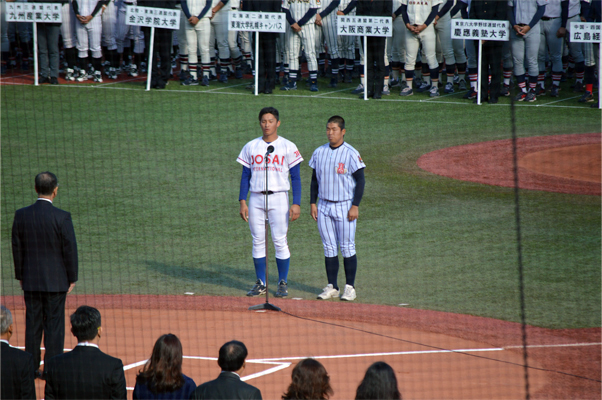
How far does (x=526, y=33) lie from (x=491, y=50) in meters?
0.86

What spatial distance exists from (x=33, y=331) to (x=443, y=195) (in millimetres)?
7355

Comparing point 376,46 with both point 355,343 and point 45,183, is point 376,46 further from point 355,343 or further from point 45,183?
point 45,183

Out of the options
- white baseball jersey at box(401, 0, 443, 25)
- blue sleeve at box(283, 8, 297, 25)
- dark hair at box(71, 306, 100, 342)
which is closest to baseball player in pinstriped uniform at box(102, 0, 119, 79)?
blue sleeve at box(283, 8, 297, 25)

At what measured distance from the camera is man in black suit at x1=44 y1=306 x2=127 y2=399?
397 centimetres

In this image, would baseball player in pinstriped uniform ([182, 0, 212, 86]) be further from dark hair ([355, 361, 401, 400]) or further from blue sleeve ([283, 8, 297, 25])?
dark hair ([355, 361, 401, 400])

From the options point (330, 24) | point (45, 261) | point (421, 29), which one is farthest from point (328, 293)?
point (330, 24)

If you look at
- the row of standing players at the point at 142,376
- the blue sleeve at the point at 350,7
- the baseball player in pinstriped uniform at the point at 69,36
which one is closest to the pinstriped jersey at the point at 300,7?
the blue sleeve at the point at 350,7

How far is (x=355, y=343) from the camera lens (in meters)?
6.55

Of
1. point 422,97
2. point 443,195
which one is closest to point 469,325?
point 443,195

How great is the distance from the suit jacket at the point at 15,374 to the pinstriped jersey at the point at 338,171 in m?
3.90

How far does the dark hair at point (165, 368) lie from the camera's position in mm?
3918

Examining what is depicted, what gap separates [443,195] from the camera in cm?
1149

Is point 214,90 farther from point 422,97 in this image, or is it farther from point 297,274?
point 297,274

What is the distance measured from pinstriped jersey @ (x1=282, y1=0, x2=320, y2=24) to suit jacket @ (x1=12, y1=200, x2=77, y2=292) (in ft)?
39.8
